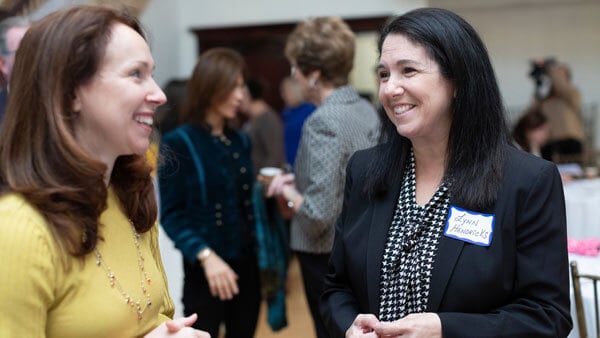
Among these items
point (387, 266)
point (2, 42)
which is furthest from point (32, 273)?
point (2, 42)

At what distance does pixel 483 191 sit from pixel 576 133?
5.91 meters

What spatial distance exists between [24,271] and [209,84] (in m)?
1.70

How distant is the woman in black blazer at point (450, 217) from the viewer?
4.66 feet

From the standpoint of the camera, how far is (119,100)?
4.24 ft

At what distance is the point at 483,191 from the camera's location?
57.2 inches

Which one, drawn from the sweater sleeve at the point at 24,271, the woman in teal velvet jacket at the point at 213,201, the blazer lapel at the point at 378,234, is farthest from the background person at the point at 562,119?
the sweater sleeve at the point at 24,271

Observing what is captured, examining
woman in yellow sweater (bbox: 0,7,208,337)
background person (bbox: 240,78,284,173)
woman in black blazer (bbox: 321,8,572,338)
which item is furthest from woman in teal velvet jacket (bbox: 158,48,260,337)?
background person (bbox: 240,78,284,173)

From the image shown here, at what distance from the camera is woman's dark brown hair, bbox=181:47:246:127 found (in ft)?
8.97

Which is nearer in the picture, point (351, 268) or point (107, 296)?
point (107, 296)

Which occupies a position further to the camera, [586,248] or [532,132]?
[532,132]

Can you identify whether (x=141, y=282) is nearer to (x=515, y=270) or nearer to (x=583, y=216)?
(x=515, y=270)

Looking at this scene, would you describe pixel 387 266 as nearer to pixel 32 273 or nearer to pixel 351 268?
pixel 351 268

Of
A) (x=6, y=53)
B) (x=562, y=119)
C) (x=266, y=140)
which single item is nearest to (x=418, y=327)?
(x=6, y=53)

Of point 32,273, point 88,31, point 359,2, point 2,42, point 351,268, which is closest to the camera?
point 32,273
